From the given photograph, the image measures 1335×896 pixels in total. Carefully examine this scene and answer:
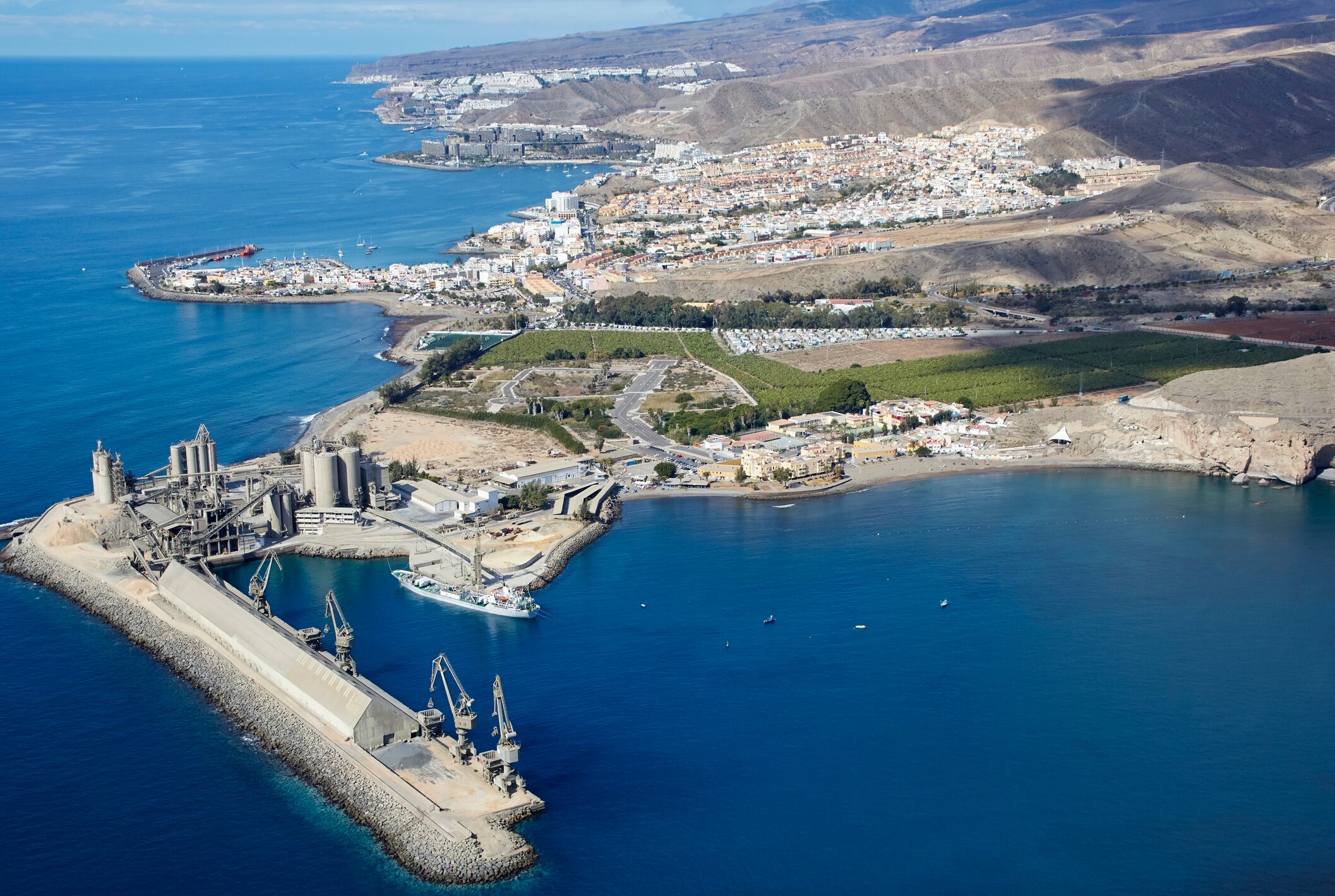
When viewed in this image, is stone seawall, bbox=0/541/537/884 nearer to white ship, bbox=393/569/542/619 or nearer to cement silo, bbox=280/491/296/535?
cement silo, bbox=280/491/296/535

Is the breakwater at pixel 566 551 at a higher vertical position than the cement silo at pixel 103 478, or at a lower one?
lower

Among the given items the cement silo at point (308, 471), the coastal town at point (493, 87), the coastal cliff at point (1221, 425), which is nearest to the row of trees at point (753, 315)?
the coastal cliff at point (1221, 425)

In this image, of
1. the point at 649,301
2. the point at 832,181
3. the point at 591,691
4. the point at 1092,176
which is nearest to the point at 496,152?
the point at 832,181

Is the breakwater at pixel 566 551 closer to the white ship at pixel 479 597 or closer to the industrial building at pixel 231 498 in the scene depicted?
the white ship at pixel 479 597

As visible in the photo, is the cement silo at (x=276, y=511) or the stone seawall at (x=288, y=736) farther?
the cement silo at (x=276, y=511)

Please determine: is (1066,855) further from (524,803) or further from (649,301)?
(649,301)

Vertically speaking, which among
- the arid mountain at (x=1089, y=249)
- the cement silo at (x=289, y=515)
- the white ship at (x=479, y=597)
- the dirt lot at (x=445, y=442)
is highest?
the arid mountain at (x=1089, y=249)

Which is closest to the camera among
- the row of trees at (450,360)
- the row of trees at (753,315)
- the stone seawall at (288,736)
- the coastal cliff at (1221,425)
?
the stone seawall at (288,736)

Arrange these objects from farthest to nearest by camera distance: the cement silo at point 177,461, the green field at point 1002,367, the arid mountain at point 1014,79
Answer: the arid mountain at point 1014,79 → the green field at point 1002,367 → the cement silo at point 177,461
